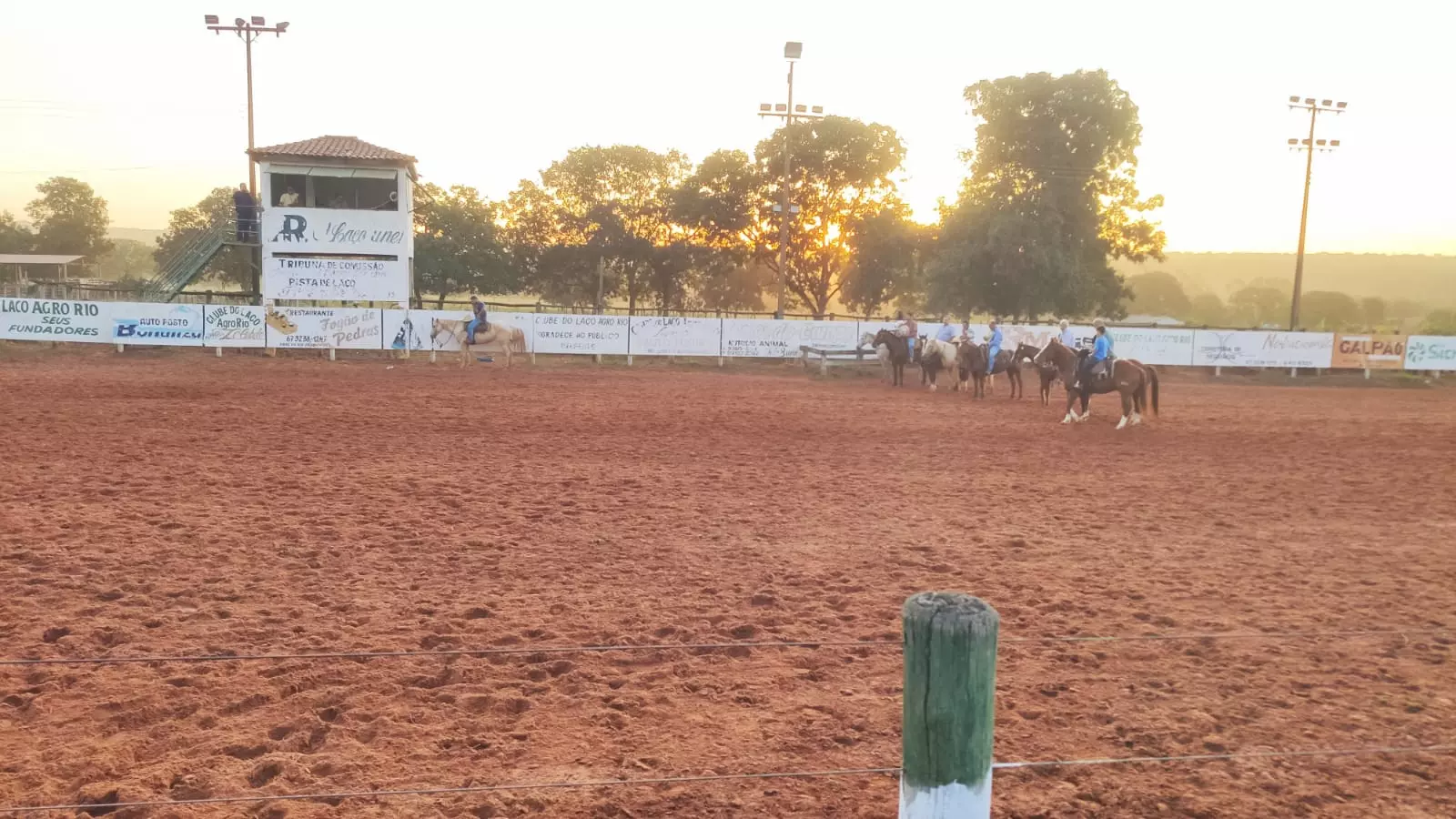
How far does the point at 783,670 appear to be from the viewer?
5.36 metres

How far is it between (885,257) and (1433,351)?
2369 centimetres

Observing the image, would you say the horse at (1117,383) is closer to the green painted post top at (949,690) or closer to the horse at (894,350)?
the horse at (894,350)

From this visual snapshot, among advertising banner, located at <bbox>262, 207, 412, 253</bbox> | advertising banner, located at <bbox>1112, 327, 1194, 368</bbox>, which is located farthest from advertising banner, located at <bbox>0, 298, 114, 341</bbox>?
advertising banner, located at <bbox>1112, 327, 1194, 368</bbox>

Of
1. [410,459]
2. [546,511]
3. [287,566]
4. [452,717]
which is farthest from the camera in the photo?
[410,459]

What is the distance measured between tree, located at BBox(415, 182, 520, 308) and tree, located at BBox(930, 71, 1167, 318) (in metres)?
24.3

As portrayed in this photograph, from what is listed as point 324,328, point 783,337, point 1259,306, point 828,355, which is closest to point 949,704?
point 828,355

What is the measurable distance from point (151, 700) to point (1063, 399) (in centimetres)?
2155

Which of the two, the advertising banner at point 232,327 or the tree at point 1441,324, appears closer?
the advertising banner at point 232,327

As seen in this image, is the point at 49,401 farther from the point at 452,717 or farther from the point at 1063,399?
the point at 1063,399

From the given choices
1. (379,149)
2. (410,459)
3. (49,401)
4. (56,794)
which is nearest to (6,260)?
(379,149)

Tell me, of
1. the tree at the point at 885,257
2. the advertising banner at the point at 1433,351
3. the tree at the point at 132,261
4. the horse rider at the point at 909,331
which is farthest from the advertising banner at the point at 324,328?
the tree at the point at 132,261

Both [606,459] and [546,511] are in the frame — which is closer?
[546,511]

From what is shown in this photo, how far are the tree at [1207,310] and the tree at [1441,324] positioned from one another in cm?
2739

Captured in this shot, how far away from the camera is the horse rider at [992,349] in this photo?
22.3m
